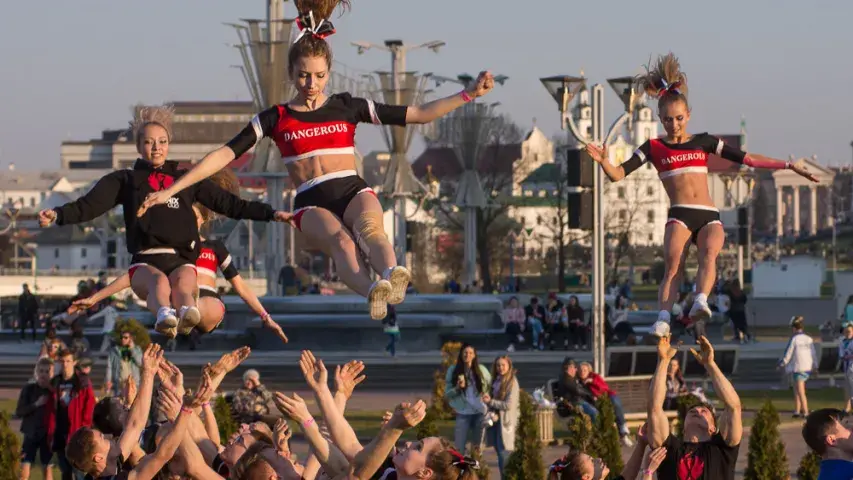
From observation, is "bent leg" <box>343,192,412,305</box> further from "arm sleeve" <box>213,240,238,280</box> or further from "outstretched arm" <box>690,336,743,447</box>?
"outstretched arm" <box>690,336,743,447</box>

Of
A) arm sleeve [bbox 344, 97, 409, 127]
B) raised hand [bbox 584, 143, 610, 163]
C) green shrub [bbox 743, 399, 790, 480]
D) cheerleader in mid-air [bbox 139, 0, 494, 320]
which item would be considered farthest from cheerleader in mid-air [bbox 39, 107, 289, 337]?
green shrub [bbox 743, 399, 790, 480]

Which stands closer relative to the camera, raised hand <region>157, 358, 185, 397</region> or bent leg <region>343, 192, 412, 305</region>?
bent leg <region>343, 192, 412, 305</region>

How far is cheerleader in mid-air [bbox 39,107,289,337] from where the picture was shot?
8.80 m

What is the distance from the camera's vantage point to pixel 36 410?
17.0 m

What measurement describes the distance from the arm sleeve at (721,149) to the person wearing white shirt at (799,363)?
16.3 m

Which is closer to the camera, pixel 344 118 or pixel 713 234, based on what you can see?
pixel 344 118

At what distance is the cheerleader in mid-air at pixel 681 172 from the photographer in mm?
9703

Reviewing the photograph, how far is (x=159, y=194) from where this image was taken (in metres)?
7.89

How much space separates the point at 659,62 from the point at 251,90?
36.6m

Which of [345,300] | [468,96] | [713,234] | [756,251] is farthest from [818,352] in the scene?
[756,251]

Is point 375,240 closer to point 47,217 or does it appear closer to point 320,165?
point 320,165

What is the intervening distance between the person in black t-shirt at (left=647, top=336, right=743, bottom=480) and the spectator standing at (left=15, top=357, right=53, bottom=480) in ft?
29.3

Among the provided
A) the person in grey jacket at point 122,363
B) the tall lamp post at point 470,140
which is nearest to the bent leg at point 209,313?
the person in grey jacket at point 122,363

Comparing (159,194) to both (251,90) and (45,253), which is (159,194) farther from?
(45,253)
